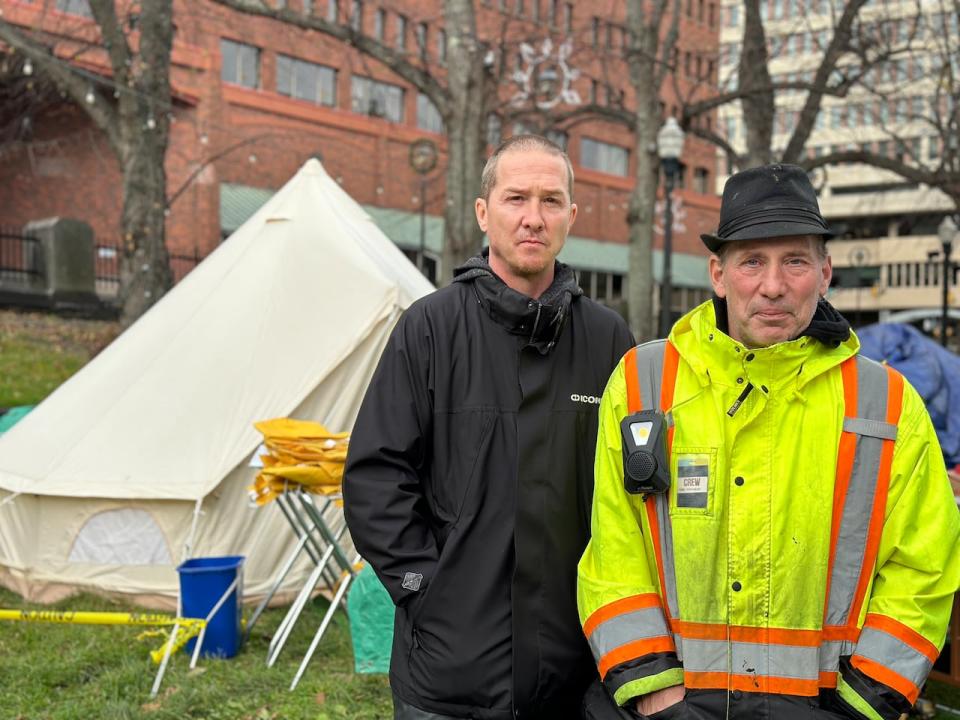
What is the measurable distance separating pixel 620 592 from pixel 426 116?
32907mm

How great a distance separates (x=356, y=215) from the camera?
8.15 metres

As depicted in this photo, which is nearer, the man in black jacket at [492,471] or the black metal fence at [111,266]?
the man in black jacket at [492,471]

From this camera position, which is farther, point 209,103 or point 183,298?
point 209,103

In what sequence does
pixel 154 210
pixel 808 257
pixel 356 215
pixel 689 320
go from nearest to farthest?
pixel 808 257 < pixel 689 320 < pixel 356 215 < pixel 154 210

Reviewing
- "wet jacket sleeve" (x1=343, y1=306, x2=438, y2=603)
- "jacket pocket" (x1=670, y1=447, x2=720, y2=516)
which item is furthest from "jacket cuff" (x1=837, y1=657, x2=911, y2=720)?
"wet jacket sleeve" (x1=343, y1=306, x2=438, y2=603)

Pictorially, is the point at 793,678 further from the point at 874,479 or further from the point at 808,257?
the point at 808,257

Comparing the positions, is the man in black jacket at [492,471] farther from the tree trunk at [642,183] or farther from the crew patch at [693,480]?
the tree trunk at [642,183]

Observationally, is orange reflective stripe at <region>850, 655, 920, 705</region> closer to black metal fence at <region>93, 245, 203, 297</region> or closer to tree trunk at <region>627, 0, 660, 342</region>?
tree trunk at <region>627, 0, 660, 342</region>

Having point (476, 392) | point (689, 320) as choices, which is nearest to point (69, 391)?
point (476, 392)

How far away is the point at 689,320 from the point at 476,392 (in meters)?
0.61

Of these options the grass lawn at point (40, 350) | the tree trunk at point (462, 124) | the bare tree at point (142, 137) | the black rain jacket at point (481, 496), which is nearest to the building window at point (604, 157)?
the grass lawn at point (40, 350)

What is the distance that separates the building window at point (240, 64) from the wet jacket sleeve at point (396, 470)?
2695cm

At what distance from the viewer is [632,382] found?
2.31 m

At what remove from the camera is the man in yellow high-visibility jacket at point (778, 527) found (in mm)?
2078
